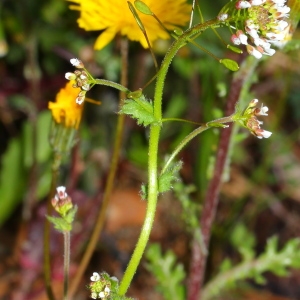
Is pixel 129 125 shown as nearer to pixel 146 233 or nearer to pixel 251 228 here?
pixel 251 228

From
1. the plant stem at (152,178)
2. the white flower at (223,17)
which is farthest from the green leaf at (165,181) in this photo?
the white flower at (223,17)

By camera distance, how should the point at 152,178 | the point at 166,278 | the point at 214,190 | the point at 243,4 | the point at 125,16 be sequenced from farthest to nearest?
the point at 166,278
the point at 214,190
the point at 125,16
the point at 152,178
the point at 243,4

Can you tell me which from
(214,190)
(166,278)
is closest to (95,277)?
(214,190)

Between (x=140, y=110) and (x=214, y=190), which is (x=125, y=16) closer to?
(x=140, y=110)

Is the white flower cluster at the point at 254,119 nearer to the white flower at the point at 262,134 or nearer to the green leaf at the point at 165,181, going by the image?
the white flower at the point at 262,134

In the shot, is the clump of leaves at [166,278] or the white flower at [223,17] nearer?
the white flower at [223,17]

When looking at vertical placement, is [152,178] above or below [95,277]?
above
